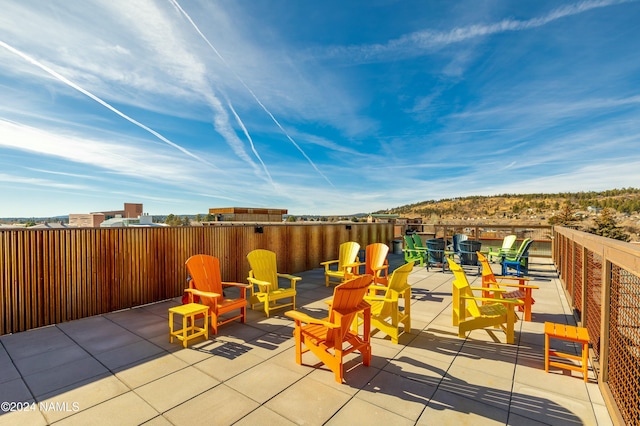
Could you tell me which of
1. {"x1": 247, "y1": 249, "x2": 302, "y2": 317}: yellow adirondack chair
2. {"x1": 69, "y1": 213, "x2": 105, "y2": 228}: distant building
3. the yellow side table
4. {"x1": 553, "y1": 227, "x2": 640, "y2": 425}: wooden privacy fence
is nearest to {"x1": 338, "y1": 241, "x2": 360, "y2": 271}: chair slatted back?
{"x1": 247, "y1": 249, "x2": 302, "y2": 317}: yellow adirondack chair

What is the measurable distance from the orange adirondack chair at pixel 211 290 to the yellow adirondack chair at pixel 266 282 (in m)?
0.36

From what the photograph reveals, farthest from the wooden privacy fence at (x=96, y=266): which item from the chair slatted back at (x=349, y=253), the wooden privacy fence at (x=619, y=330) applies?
the wooden privacy fence at (x=619, y=330)

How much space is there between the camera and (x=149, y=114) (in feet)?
33.0

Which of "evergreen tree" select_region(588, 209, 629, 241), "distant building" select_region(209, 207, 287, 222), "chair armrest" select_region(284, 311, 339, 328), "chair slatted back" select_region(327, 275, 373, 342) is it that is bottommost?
"evergreen tree" select_region(588, 209, 629, 241)

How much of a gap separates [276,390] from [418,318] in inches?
101

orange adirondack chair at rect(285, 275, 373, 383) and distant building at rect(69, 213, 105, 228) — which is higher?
distant building at rect(69, 213, 105, 228)

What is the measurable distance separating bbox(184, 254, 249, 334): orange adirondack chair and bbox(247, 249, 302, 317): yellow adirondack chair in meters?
0.36

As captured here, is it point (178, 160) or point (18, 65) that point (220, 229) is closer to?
point (18, 65)

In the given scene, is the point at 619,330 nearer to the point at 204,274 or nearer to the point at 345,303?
the point at 345,303

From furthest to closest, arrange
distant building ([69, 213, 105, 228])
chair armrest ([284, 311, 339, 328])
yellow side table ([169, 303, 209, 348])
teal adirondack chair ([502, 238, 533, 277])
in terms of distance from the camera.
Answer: teal adirondack chair ([502, 238, 533, 277])
distant building ([69, 213, 105, 228])
yellow side table ([169, 303, 209, 348])
chair armrest ([284, 311, 339, 328])

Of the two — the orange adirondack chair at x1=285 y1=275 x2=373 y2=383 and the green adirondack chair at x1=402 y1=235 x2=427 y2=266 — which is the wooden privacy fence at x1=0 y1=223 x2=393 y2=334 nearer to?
the orange adirondack chair at x1=285 y1=275 x2=373 y2=383

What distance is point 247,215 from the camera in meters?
15.3

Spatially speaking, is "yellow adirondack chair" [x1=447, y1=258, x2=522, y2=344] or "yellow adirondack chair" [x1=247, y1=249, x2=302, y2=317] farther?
"yellow adirondack chair" [x1=247, y1=249, x2=302, y2=317]

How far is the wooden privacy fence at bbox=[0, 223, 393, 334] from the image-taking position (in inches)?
139
